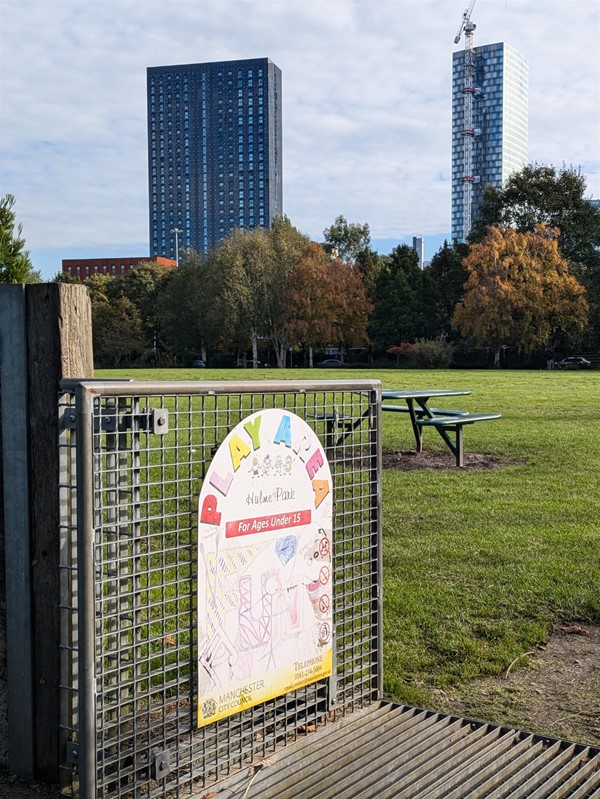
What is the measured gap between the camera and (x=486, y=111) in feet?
480

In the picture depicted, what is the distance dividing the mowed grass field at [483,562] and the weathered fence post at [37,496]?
5.67 ft

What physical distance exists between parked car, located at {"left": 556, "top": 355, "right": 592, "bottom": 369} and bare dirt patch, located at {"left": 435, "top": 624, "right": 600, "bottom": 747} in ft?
166

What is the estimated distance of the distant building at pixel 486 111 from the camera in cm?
14550

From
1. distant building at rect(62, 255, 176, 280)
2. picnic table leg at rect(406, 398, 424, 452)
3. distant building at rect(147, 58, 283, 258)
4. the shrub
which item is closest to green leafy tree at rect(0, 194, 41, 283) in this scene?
picnic table leg at rect(406, 398, 424, 452)

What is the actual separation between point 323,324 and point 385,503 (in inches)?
2142

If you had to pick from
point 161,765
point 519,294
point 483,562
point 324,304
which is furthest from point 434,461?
point 324,304

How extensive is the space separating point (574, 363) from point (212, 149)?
14328cm

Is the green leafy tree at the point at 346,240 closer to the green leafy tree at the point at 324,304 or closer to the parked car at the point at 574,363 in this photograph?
the green leafy tree at the point at 324,304

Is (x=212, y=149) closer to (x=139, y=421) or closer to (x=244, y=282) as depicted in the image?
(x=244, y=282)

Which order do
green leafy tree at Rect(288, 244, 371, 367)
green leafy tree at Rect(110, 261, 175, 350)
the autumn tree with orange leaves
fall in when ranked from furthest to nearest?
green leafy tree at Rect(110, 261, 175, 350) → green leafy tree at Rect(288, 244, 371, 367) → the autumn tree with orange leaves

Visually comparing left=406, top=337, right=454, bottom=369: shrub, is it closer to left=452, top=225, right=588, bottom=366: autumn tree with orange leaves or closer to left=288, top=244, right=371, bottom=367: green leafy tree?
left=452, top=225, right=588, bottom=366: autumn tree with orange leaves

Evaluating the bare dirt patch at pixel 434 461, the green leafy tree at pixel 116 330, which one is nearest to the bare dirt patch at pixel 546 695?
the bare dirt patch at pixel 434 461

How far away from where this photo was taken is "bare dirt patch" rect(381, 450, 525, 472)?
10547mm

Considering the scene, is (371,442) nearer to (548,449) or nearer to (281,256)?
(548,449)
